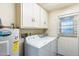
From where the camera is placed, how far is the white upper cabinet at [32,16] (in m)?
1.36

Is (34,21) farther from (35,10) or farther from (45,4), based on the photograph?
(45,4)

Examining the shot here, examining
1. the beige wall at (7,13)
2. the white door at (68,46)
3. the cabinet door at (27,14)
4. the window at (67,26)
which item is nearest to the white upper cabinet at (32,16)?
the cabinet door at (27,14)

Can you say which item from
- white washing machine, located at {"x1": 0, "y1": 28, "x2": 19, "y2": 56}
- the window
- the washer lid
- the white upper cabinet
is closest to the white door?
the window

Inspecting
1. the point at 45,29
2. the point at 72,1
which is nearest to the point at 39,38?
the point at 45,29

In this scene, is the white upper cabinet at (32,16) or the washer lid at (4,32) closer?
the washer lid at (4,32)

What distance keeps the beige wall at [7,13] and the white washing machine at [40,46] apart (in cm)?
36

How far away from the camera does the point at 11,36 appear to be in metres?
1.04

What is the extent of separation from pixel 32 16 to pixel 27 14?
3.4 inches

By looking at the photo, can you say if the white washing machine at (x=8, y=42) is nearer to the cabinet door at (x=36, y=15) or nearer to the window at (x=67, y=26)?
the cabinet door at (x=36, y=15)

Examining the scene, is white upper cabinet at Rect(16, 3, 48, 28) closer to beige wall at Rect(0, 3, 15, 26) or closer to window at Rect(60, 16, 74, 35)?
beige wall at Rect(0, 3, 15, 26)

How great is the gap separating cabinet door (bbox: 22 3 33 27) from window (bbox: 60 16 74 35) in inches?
19.3

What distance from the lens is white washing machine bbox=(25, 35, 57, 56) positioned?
128cm

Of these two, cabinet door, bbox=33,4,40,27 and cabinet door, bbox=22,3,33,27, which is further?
cabinet door, bbox=33,4,40,27

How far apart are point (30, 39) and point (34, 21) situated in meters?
0.29
